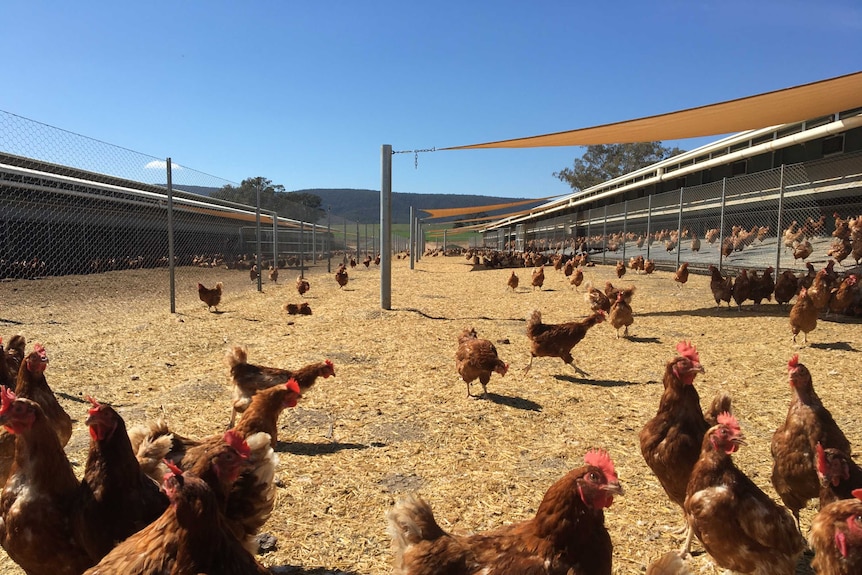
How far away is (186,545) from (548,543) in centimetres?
134

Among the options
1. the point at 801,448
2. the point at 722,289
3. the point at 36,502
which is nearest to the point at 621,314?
the point at 722,289

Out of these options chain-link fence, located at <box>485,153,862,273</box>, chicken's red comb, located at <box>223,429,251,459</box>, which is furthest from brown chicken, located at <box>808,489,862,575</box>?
chain-link fence, located at <box>485,153,862,273</box>

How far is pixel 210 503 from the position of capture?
5.74ft

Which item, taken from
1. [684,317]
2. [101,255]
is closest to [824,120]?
[684,317]

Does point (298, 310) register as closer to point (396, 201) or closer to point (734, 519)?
point (734, 519)

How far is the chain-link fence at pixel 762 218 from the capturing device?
43.4 ft

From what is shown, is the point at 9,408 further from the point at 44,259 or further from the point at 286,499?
the point at 44,259

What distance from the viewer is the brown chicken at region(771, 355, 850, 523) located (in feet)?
9.18

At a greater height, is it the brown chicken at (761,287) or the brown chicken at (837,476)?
the brown chicken at (761,287)

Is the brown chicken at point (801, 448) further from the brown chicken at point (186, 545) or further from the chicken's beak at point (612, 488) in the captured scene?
the brown chicken at point (186, 545)

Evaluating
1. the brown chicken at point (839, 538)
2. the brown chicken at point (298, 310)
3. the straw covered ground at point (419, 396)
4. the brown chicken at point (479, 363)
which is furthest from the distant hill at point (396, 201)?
the brown chicken at point (839, 538)

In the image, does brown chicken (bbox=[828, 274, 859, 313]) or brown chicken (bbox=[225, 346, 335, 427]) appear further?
brown chicken (bbox=[828, 274, 859, 313])

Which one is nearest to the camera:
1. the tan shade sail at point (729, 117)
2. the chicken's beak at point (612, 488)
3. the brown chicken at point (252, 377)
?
the chicken's beak at point (612, 488)

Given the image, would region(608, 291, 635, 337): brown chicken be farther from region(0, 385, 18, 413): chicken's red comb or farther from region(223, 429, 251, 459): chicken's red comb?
region(0, 385, 18, 413): chicken's red comb
